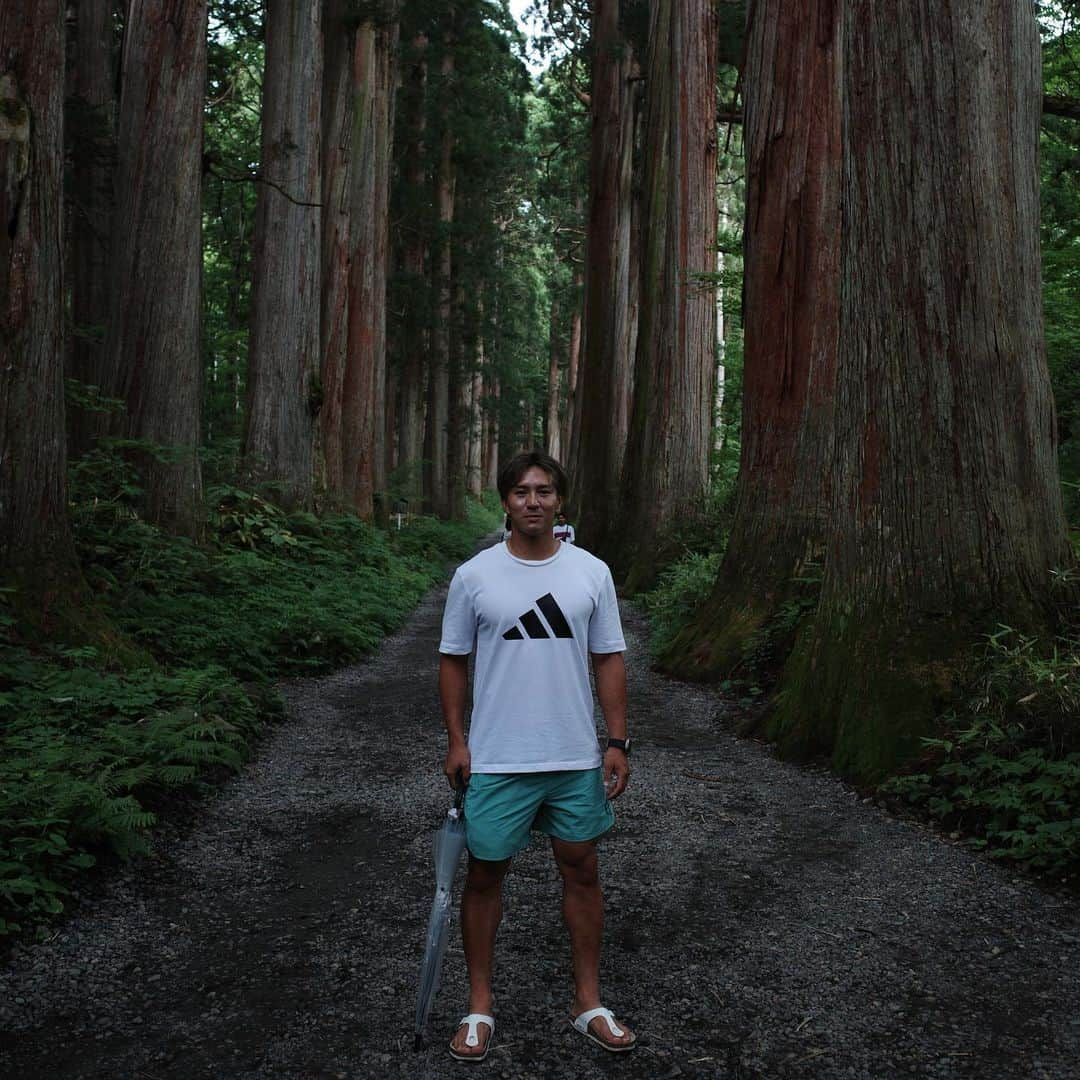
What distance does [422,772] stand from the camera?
21.0 feet

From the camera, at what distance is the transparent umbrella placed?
2975mm

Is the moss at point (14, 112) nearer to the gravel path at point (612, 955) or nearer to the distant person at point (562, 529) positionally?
the distant person at point (562, 529)

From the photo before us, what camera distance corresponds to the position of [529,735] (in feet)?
10.2

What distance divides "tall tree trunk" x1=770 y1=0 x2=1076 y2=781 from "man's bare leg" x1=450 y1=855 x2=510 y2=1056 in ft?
10.1

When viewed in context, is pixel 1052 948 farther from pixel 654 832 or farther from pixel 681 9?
pixel 681 9

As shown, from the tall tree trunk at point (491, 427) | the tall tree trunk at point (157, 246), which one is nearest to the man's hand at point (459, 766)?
the tall tree trunk at point (157, 246)

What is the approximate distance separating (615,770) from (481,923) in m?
0.60

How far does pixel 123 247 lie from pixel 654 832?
8.76m

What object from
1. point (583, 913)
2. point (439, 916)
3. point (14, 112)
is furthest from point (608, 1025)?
point (14, 112)

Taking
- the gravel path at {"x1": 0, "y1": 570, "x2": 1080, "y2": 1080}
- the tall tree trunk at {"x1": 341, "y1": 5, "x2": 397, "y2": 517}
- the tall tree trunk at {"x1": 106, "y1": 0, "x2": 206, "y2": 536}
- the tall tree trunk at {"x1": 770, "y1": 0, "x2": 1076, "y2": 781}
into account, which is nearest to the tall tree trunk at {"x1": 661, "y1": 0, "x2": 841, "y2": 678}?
the tall tree trunk at {"x1": 770, "y1": 0, "x2": 1076, "y2": 781}

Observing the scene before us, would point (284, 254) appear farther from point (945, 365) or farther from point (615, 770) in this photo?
point (615, 770)

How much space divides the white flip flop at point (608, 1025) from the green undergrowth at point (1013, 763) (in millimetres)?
2152

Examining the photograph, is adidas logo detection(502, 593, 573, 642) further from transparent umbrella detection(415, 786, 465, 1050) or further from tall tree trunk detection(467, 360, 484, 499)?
tall tree trunk detection(467, 360, 484, 499)

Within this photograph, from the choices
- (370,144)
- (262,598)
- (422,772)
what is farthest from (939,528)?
(370,144)
